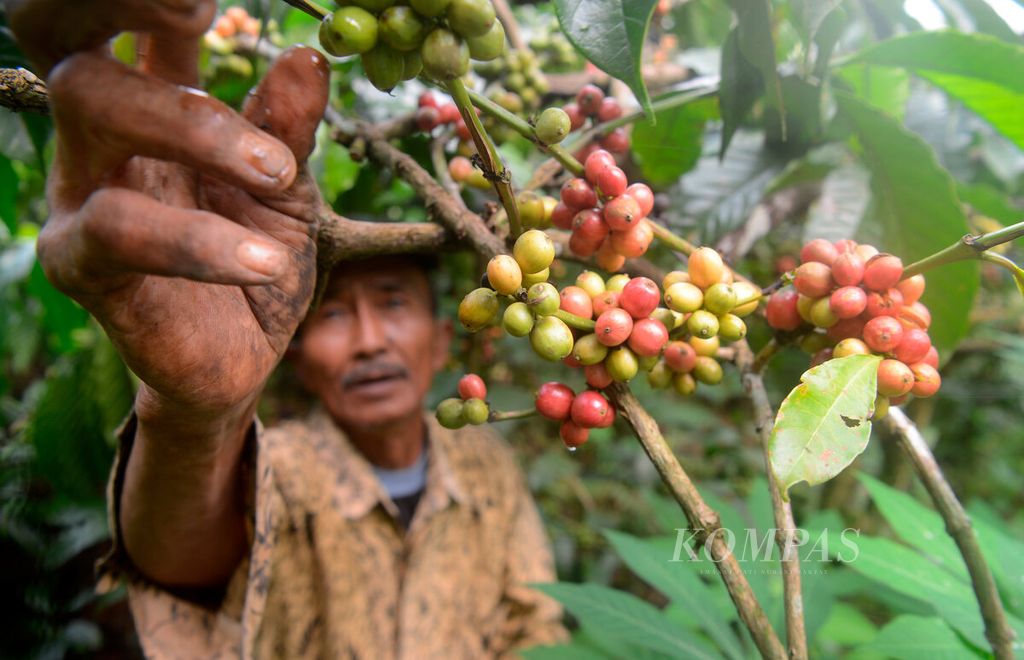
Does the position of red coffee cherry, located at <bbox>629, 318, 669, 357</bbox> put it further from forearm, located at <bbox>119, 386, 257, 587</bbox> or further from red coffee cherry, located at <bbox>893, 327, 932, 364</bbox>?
forearm, located at <bbox>119, 386, 257, 587</bbox>

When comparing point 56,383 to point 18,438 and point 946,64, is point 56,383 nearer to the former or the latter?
point 18,438

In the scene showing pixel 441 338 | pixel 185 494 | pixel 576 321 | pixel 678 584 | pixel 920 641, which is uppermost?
pixel 576 321

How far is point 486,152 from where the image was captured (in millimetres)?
619

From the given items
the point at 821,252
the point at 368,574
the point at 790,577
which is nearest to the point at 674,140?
the point at 821,252

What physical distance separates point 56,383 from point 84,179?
179cm

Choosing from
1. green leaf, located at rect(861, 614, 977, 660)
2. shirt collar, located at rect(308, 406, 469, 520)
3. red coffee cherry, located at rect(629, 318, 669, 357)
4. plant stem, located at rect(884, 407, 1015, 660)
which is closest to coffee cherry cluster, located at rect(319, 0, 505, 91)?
red coffee cherry, located at rect(629, 318, 669, 357)

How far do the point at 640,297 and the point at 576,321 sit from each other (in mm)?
77

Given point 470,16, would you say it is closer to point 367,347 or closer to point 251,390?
point 251,390

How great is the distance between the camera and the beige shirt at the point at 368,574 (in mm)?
1221

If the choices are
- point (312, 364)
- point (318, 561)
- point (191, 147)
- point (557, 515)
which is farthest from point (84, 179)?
point (557, 515)

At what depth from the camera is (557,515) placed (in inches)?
109

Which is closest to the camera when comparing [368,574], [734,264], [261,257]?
[261,257]

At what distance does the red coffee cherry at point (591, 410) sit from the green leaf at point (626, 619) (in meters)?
0.63

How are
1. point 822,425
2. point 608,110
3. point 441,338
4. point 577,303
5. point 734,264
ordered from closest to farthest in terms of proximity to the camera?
point 822,425 < point 577,303 < point 608,110 < point 734,264 < point 441,338
